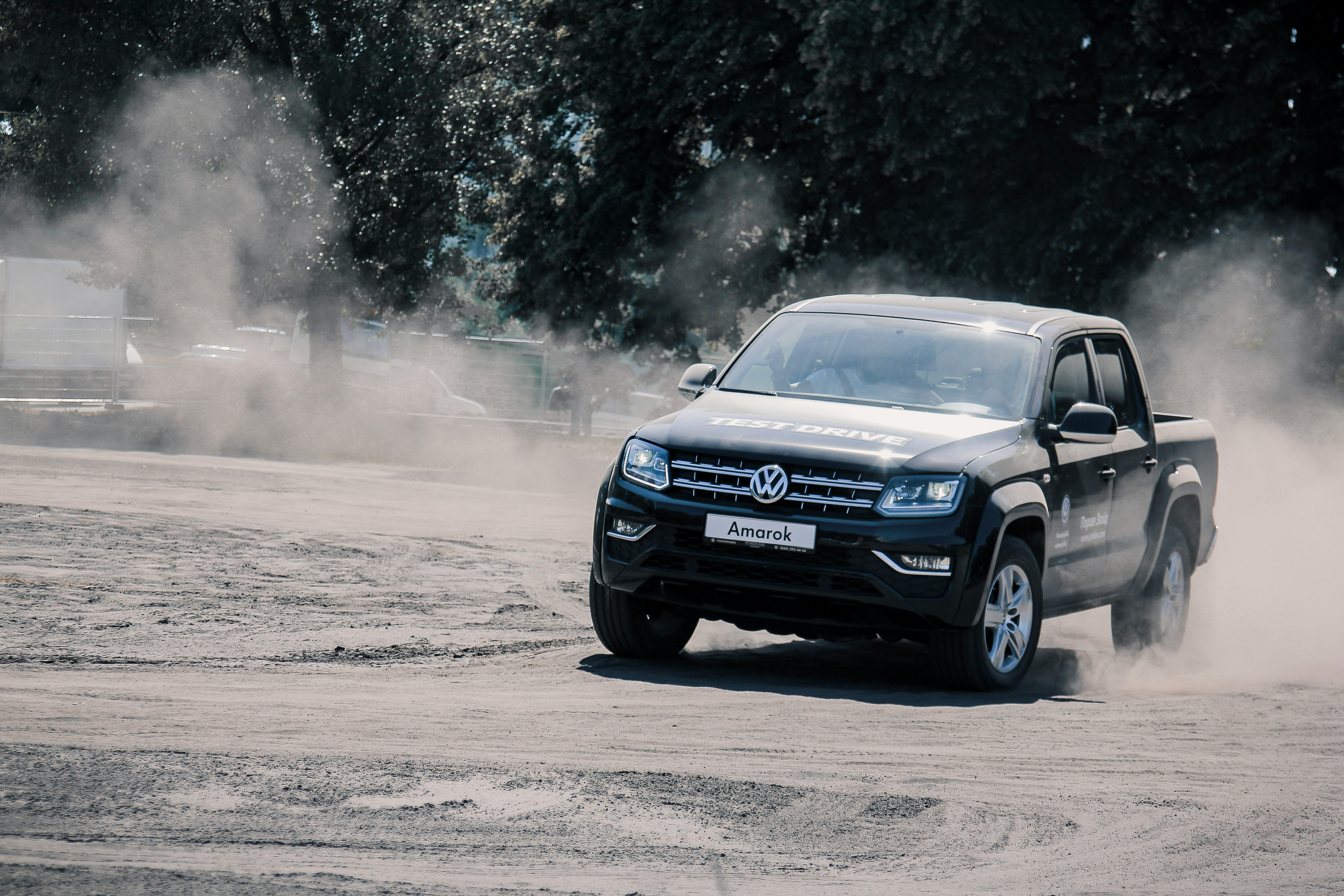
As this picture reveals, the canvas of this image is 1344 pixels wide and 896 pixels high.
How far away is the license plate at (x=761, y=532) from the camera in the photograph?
7.23 metres

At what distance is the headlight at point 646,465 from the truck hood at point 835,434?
0.16 ft

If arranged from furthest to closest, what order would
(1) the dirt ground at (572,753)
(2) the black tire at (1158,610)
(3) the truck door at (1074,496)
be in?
(2) the black tire at (1158,610)
(3) the truck door at (1074,496)
(1) the dirt ground at (572,753)

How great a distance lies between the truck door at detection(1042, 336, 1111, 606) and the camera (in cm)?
819

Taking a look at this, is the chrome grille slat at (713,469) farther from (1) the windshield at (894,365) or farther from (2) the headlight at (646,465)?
(1) the windshield at (894,365)

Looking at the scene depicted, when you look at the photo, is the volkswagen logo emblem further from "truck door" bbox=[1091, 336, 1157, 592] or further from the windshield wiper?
"truck door" bbox=[1091, 336, 1157, 592]

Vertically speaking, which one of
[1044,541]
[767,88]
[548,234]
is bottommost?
[1044,541]

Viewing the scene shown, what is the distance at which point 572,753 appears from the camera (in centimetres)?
A: 572

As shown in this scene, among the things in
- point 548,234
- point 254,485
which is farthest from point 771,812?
point 548,234

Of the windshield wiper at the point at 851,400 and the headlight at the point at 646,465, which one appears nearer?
the headlight at the point at 646,465

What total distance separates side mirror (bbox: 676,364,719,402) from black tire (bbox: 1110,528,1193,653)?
2882 millimetres

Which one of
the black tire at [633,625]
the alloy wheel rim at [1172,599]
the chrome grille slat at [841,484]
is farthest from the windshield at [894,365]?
the alloy wheel rim at [1172,599]

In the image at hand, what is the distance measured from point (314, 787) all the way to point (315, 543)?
25.0 feet

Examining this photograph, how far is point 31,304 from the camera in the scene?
2859cm

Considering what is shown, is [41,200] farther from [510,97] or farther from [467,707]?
[467,707]
